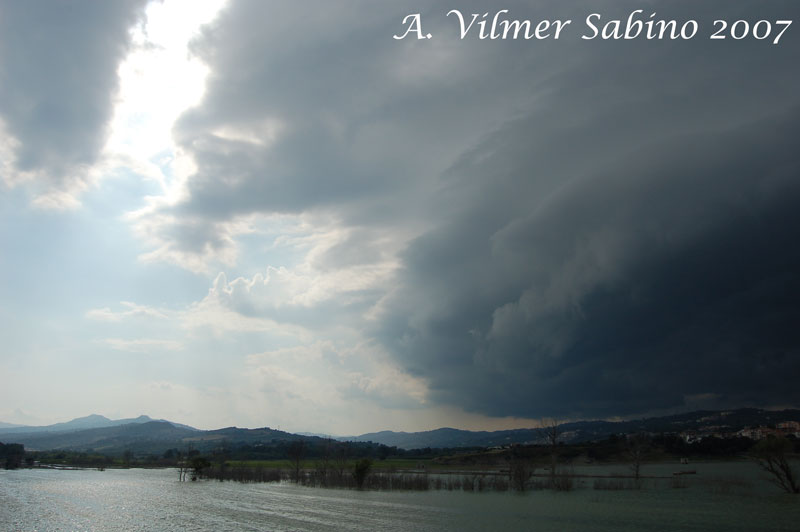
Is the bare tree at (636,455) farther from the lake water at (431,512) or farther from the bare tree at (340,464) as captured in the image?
the bare tree at (340,464)

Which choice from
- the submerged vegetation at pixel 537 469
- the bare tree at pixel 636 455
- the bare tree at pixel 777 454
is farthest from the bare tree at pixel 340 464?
the bare tree at pixel 777 454

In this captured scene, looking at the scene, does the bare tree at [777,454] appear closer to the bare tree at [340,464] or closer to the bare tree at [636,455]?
the bare tree at [636,455]

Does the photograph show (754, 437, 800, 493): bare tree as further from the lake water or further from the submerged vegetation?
the lake water

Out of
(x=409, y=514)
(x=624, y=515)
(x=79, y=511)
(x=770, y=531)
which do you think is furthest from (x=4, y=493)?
(x=770, y=531)

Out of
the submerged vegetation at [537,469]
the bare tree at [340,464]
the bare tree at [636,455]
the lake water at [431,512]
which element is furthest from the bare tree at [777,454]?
the bare tree at [340,464]

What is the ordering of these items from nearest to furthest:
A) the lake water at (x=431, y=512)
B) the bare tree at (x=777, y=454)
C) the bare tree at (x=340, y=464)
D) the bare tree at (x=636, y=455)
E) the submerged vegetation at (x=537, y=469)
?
the lake water at (x=431, y=512)
the bare tree at (x=777, y=454)
the submerged vegetation at (x=537, y=469)
the bare tree at (x=636, y=455)
the bare tree at (x=340, y=464)

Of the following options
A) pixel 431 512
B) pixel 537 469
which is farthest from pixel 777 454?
pixel 537 469

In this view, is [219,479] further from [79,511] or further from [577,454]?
[577,454]

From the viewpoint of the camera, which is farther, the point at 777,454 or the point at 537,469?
the point at 537,469

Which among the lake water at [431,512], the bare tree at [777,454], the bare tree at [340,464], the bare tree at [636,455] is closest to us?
the lake water at [431,512]

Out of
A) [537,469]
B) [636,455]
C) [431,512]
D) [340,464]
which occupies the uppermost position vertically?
[636,455]

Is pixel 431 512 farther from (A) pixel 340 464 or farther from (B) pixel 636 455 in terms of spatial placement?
(A) pixel 340 464

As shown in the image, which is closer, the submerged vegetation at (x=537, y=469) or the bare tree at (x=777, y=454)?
the bare tree at (x=777, y=454)

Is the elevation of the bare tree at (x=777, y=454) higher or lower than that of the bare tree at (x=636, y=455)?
higher
